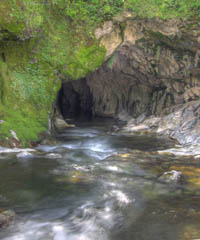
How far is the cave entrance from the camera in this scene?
26967 millimetres

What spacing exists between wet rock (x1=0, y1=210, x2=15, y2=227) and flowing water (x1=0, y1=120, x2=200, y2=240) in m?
0.07

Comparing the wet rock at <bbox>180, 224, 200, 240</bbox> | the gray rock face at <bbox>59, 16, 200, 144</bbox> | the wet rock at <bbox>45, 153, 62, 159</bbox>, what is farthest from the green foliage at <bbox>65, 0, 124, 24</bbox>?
the wet rock at <bbox>180, 224, 200, 240</bbox>

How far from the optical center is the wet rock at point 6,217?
3308 millimetres

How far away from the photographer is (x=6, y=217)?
340 cm

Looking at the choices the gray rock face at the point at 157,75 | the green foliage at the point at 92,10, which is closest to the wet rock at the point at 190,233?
the gray rock face at the point at 157,75

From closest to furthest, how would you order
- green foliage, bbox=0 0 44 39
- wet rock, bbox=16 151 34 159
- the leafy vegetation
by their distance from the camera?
wet rock, bbox=16 151 34 159 → green foliage, bbox=0 0 44 39 → the leafy vegetation

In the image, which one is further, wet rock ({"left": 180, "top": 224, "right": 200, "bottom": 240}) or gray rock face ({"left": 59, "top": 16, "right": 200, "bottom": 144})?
gray rock face ({"left": 59, "top": 16, "right": 200, "bottom": 144})

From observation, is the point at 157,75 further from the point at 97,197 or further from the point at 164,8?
the point at 97,197

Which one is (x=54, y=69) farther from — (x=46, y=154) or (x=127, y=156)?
(x=127, y=156)

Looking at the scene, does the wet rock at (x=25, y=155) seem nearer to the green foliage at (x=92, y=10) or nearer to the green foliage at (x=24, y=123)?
the green foliage at (x=24, y=123)

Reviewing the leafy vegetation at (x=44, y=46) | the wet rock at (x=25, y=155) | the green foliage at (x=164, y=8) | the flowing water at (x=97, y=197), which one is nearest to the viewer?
the flowing water at (x=97, y=197)

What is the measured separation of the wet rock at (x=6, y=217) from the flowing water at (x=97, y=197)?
0.07m

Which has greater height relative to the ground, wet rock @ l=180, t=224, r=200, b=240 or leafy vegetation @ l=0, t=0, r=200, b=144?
leafy vegetation @ l=0, t=0, r=200, b=144

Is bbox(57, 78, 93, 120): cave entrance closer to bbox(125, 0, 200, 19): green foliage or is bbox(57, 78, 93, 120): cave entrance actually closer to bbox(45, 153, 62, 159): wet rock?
bbox(125, 0, 200, 19): green foliage
